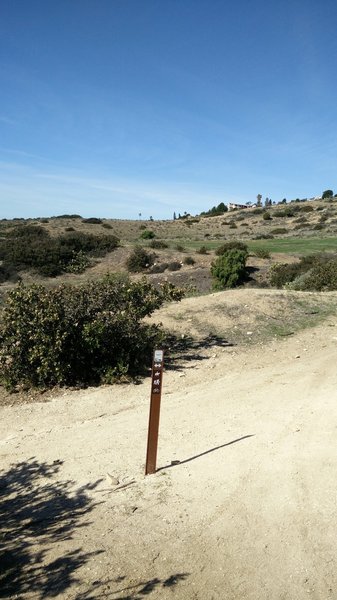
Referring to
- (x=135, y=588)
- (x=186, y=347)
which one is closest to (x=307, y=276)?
(x=186, y=347)

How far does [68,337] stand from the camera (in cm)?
843

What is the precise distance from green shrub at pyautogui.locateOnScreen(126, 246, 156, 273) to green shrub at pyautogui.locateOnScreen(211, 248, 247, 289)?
694cm

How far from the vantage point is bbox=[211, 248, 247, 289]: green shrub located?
2306cm

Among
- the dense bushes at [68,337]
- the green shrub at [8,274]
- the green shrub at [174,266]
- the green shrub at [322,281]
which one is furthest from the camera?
the green shrub at [174,266]

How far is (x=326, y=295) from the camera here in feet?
52.3

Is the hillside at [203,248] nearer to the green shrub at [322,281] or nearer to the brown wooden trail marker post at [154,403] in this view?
the green shrub at [322,281]

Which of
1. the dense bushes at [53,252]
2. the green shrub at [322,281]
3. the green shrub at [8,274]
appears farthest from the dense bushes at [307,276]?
Answer: the green shrub at [8,274]

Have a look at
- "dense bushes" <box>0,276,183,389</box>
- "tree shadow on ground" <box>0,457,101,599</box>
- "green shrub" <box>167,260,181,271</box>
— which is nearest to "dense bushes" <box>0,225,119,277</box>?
"green shrub" <box>167,260,181,271</box>

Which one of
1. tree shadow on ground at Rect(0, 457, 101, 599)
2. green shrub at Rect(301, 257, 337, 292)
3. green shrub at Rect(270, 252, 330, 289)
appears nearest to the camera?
tree shadow on ground at Rect(0, 457, 101, 599)

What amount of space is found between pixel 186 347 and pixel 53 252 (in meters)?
21.2

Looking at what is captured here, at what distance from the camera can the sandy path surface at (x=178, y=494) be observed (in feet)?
12.4

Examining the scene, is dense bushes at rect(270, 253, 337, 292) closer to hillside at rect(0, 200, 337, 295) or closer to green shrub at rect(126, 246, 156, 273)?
hillside at rect(0, 200, 337, 295)

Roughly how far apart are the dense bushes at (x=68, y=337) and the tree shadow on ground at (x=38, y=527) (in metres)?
2.56

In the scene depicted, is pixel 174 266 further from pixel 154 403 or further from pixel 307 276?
pixel 154 403
